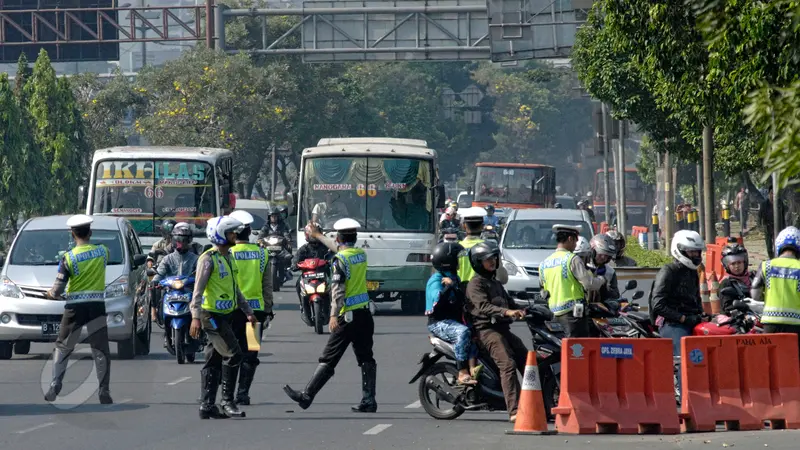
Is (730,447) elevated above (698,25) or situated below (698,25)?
below

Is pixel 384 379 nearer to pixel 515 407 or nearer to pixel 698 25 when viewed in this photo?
pixel 515 407

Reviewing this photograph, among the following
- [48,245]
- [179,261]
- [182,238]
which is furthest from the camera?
[48,245]

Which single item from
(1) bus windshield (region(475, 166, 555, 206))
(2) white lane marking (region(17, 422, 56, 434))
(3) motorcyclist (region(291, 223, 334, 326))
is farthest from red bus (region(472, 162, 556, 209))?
(2) white lane marking (region(17, 422, 56, 434))

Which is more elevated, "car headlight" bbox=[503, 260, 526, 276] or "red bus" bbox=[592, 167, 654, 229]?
"red bus" bbox=[592, 167, 654, 229]

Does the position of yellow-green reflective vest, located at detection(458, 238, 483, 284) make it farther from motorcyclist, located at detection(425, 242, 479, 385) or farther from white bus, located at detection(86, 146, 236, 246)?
white bus, located at detection(86, 146, 236, 246)

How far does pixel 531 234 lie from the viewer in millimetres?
25859

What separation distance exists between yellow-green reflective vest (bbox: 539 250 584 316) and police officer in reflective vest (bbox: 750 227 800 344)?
5.30 feet

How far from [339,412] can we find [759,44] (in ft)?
18.6

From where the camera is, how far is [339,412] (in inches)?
530

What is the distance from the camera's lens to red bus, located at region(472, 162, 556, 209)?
185 feet

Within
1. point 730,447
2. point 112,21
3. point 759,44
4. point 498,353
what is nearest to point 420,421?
point 498,353

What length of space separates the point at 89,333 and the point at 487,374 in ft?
13.0

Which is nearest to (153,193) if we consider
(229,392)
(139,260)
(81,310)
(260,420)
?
(139,260)

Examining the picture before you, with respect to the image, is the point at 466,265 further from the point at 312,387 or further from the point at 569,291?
the point at 312,387
